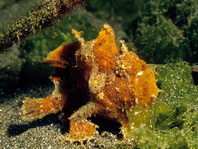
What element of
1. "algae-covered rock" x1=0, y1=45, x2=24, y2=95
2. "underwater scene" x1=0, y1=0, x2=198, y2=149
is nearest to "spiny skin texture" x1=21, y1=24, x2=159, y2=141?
"underwater scene" x1=0, y1=0, x2=198, y2=149

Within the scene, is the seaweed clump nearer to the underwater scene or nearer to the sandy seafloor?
the underwater scene

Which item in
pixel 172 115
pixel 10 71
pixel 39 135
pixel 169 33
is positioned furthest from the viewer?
pixel 10 71

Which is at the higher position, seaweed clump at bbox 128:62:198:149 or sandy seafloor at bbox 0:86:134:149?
seaweed clump at bbox 128:62:198:149

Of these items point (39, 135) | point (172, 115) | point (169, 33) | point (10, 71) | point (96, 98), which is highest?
point (169, 33)

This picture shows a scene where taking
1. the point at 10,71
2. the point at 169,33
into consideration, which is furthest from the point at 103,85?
the point at 10,71

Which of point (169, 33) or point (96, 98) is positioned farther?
point (169, 33)

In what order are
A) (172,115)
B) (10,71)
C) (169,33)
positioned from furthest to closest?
(10,71) < (169,33) < (172,115)

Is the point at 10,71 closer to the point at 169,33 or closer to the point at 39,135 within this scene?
the point at 39,135
